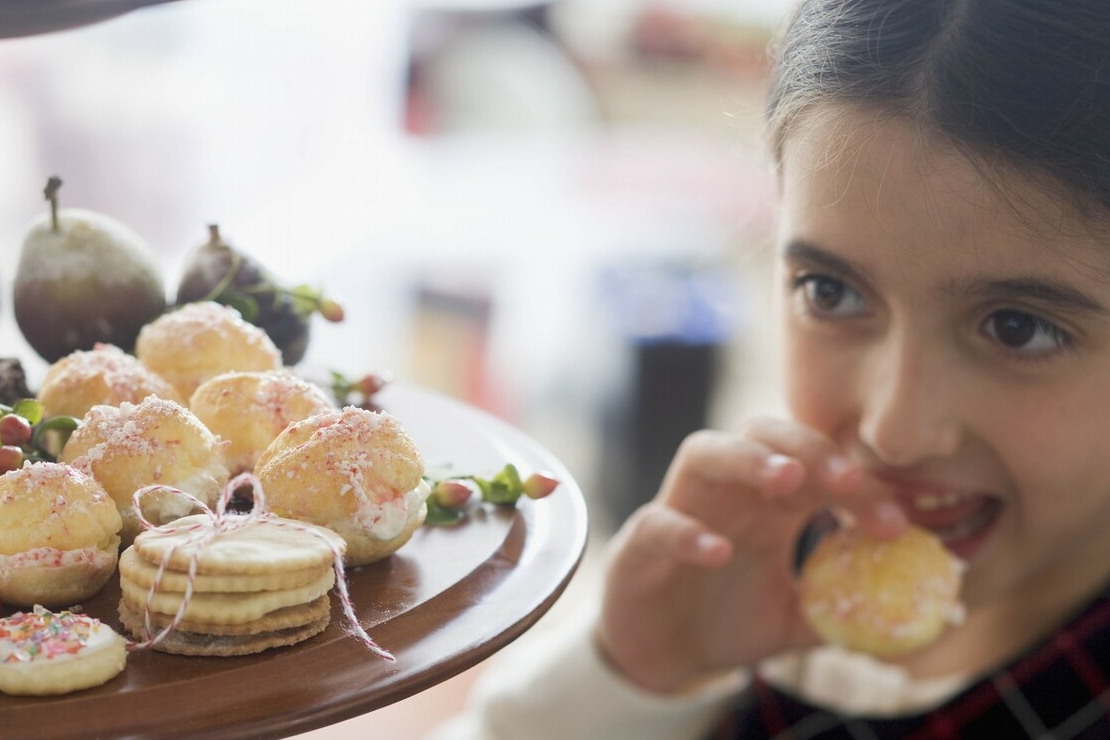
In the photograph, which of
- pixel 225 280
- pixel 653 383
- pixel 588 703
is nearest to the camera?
pixel 225 280

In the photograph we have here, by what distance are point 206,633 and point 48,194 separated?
0.36 meters

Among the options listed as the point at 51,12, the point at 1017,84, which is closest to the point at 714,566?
the point at 1017,84

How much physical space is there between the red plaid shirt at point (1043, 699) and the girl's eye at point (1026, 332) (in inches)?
18.5

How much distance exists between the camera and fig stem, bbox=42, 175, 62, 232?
30.0 inches

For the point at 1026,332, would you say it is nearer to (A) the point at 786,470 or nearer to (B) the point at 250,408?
(A) the point at 786,470

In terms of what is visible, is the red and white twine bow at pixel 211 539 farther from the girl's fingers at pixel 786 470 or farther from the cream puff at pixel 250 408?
the girl's fingers at pixel 786 470

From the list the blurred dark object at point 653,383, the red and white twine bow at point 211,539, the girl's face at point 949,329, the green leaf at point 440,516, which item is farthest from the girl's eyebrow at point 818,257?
the blurred dark object at point 653,383

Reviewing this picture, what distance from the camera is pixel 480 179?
3.82 meters

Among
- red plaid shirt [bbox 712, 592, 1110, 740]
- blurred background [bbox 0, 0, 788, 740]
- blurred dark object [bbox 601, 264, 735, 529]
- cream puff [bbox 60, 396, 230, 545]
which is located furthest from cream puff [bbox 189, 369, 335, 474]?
blurred dark object [bbox 601, 264, 735, 529]

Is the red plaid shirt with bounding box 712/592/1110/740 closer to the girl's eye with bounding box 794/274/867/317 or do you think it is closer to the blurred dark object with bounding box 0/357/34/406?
the girl's eye with bounding box 794/274/867/317

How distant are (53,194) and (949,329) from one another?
0.67 meters

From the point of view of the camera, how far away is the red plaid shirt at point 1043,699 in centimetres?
119

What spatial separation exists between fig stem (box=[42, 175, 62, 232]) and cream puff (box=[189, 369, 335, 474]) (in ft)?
0.58

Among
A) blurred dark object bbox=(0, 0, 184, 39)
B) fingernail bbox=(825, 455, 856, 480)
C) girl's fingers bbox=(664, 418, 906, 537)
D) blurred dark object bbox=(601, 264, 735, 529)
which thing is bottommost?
blurred dark object bbox=(601, 264, 735, 529)
